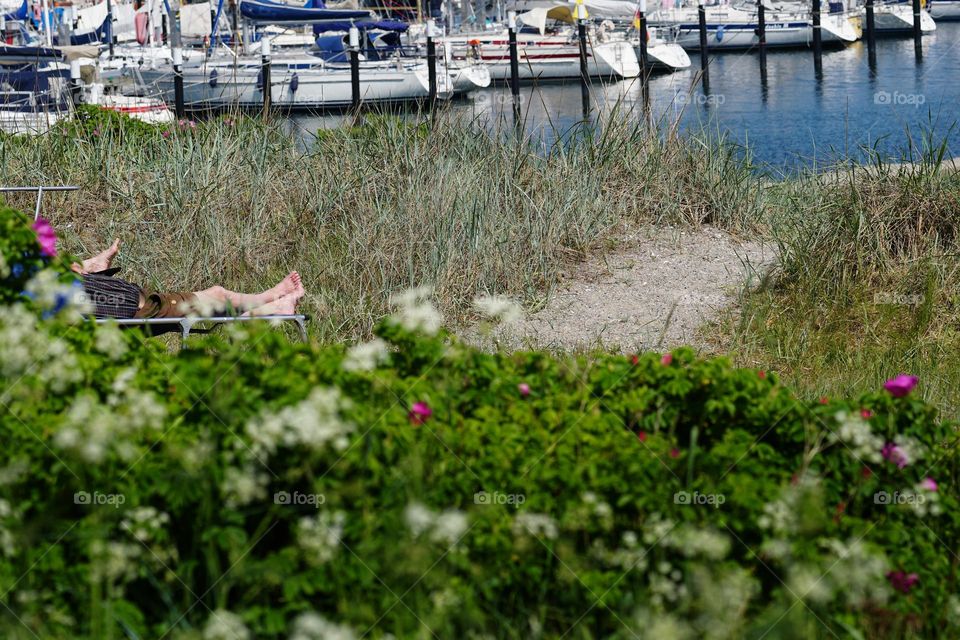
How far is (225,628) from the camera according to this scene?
1.87 metres

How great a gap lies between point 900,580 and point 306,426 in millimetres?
Answer: 1175

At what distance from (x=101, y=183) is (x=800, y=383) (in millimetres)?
4453

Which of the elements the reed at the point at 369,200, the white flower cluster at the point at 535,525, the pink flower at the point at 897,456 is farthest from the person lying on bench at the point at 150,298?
the pink flower at the point at 897,456

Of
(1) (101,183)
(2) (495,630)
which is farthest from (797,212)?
(2) (495,630)

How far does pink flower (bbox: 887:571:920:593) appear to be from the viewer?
7.06 ft

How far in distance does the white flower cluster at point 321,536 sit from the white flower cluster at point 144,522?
0.81 feet

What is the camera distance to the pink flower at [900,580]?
2.15 meters

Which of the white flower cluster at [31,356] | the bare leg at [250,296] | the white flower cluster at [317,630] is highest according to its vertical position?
the white flower cluster at [31,356]

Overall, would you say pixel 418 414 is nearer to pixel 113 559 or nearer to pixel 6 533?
pixel 113 559

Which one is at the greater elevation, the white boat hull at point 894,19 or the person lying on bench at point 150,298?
the white boat hull at point 894,19

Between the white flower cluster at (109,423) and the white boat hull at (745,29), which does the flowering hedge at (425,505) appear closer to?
the white flower cluster at (109,423)

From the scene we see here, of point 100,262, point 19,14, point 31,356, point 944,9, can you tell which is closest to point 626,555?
point 31,356

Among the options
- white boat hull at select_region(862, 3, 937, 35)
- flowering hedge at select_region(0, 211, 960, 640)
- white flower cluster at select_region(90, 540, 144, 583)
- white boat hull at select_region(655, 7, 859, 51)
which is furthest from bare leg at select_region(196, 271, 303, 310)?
white boat hull at select_region(862, 3, 937, 35)

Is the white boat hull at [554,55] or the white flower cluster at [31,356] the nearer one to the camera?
the white flower cluster at [31,356]
